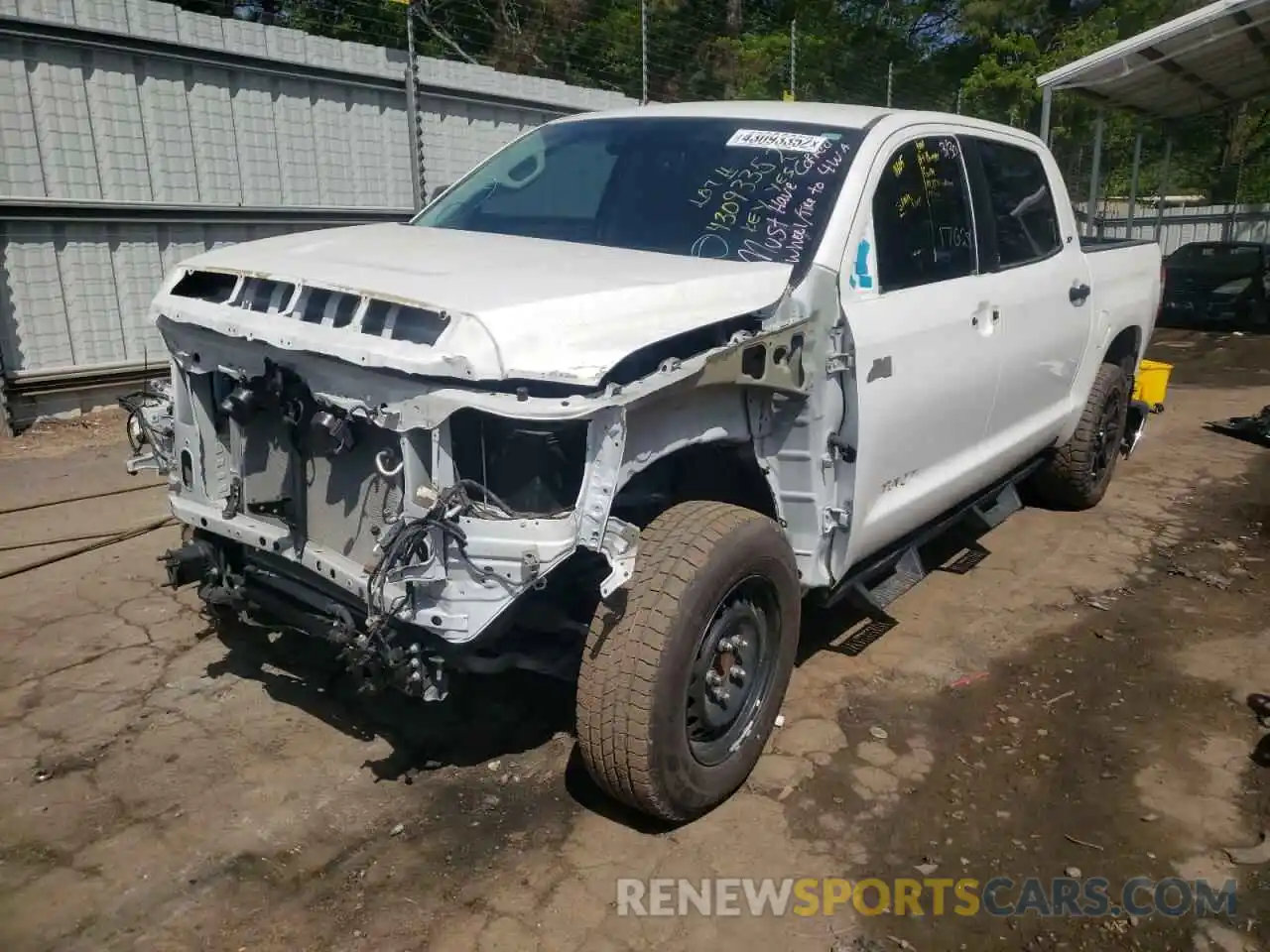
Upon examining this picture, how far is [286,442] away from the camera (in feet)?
10.4

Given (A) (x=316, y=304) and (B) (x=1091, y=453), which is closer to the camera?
(A) (x=316, y=304)

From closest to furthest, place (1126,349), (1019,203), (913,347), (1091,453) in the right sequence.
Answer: (913,347) → (1019,203) → (1091,453) → (1126,349)

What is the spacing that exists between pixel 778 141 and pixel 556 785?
2.39 metres

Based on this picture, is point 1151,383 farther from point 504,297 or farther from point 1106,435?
point 504,297

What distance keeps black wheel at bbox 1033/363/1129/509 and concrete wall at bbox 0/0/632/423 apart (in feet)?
19.3

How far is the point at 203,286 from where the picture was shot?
11.0 ft

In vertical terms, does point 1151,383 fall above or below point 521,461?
below

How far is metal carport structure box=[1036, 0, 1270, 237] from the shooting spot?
11.4 metres

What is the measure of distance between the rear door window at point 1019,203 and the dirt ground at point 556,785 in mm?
1658

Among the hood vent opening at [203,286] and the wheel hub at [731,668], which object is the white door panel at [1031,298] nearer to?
the wheel hub at [731,668]

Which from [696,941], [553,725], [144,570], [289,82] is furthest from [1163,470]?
[289,82]

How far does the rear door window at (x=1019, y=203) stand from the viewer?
4.62 meters

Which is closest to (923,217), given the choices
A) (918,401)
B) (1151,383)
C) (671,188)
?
(918,401)

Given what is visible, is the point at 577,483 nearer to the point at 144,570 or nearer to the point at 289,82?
the point at 144,570
